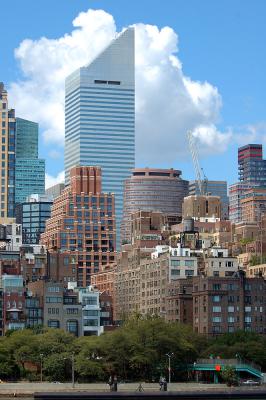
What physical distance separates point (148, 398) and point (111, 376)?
59.0 m

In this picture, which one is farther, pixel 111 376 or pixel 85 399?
pixel 111 376

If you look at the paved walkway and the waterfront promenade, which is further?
the paved walkway

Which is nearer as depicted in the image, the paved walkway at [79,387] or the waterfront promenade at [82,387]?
the waterfront promenade at [82,387]

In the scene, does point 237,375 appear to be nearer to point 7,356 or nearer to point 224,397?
point 7,356

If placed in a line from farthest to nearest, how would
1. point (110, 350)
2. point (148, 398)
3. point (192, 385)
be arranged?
point (110, 350) → point (192, 385) → point (148, 398)

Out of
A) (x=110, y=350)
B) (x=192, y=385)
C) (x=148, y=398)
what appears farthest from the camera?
(x=110, y=350)

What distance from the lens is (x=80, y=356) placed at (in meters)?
196

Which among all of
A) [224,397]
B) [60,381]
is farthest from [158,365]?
[224,397]

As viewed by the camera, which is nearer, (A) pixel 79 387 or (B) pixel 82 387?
(A) pixel 79 387

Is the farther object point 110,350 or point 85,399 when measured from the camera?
point 110,350

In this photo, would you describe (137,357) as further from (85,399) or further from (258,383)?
(85,399)

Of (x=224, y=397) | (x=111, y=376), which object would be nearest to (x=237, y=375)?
(x=111, y=376)

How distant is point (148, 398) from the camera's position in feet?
447

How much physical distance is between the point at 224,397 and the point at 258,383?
52.1 metres
